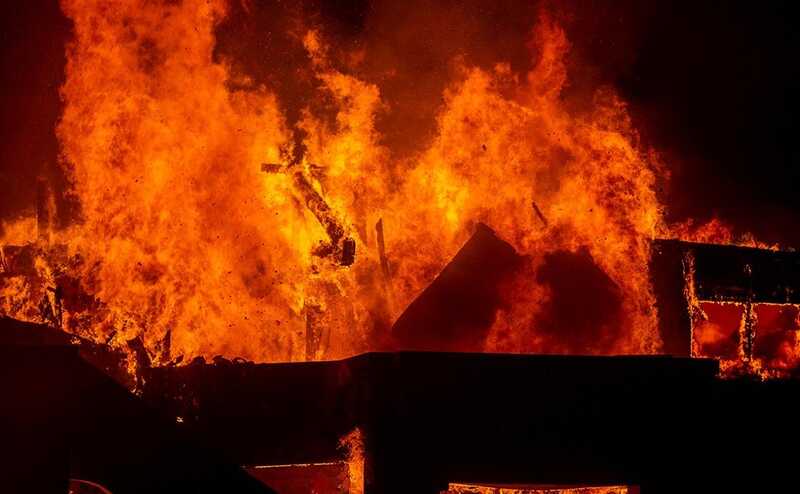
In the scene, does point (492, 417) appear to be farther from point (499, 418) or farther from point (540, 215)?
point (540, 215)

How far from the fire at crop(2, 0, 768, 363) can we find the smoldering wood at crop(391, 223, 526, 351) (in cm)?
102

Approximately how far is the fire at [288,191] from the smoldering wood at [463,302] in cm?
102

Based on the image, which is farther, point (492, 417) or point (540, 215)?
point (540, 215)

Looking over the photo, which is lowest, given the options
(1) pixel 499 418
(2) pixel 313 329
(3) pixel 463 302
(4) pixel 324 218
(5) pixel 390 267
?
(1) pixel 499 418

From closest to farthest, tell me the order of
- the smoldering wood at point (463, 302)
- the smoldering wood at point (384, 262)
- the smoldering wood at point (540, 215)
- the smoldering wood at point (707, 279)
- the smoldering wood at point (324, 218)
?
the smoldering wood at point (463, 302) → the smoldering wood at point (707, 279) → the smoldering wood at point (324, 218) → the smoldering wood at point (540, 215) → the smoldering wood at point (384, 262)

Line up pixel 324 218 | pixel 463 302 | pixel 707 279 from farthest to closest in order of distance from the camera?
pixel 324 218 < pixel 707 279 < pixel 463 302

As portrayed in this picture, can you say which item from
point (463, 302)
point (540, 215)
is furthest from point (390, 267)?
point (463, 302)

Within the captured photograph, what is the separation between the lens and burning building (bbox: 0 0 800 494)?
261 inches

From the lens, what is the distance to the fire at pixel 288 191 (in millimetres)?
10695

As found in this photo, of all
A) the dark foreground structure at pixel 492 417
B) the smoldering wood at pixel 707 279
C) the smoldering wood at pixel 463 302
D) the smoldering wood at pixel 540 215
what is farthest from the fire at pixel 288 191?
the dark foreground structure at pixel 492 417

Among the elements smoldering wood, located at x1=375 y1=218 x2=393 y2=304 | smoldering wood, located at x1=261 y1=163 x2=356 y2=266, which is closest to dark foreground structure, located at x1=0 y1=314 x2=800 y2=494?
smoldering wood, located at x1=261 y1=163 x2=356 y2=266

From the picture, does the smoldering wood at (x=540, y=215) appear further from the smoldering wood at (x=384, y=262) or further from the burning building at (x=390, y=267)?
the smoldering wood at (x=384, y=262)

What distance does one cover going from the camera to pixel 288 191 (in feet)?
37.9

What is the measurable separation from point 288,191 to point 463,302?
400 cm
